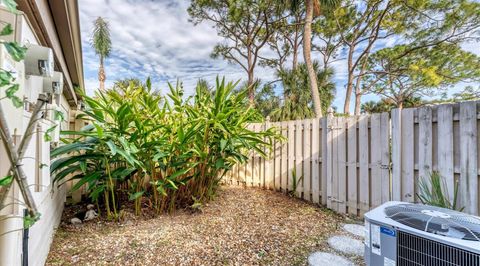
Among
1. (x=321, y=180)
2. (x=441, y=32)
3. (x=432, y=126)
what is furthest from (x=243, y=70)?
(x=432, y=126)

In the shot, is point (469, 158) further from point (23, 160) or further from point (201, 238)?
point (23, 160)

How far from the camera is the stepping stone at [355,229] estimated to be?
2465 millimetres


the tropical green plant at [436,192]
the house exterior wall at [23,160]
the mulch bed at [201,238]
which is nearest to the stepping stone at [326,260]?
the mulch bed at [201,238]

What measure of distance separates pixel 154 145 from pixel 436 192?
2.76 metres

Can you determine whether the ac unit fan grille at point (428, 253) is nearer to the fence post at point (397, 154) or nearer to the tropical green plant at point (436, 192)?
the tropical green plant at point (436, 192)

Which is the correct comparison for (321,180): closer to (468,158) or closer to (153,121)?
(468,158)

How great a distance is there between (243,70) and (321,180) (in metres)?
9.74

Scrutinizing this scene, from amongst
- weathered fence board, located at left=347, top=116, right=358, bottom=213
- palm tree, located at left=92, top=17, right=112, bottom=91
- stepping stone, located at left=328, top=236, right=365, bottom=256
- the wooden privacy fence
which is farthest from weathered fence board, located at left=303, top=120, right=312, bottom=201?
palm tree, located at left=92, top=17, right=112, bottom=91

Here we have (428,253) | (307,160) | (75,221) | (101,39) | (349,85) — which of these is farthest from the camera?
(101,39)

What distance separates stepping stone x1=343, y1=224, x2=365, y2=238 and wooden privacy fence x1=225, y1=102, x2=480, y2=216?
0.36m

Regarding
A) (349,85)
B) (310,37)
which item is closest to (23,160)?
(310,37)

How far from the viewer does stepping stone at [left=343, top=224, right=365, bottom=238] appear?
2.46 meters

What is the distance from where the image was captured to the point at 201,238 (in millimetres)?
2162

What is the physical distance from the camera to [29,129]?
2.36 feet
